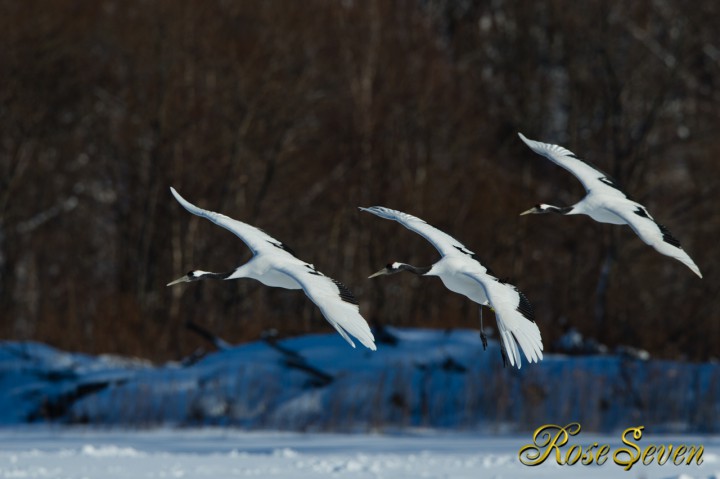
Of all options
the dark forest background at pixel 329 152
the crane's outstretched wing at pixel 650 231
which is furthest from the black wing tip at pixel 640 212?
the dark forest background at pixel 329 152

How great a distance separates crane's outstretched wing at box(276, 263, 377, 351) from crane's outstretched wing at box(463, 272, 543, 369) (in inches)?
26.9

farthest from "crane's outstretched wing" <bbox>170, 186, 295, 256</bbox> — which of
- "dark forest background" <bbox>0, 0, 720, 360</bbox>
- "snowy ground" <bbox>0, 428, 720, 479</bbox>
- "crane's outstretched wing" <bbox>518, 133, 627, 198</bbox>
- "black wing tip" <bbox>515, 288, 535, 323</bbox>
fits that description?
"dark forest background" <bbox>0, 0, 720, 360</bbox>

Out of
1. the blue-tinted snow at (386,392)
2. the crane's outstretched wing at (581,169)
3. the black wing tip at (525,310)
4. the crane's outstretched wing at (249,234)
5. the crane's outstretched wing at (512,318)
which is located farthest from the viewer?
the blue-tinted snow at (386,392)

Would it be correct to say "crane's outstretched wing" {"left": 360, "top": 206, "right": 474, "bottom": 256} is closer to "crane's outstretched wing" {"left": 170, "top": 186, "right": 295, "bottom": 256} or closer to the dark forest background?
"crane's outstretched wing" {"left": 170, "top": 186, "right": 295, "bottom": 256}

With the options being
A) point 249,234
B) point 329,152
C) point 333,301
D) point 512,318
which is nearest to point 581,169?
point 512,318

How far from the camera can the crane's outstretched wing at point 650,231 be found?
6949 mm

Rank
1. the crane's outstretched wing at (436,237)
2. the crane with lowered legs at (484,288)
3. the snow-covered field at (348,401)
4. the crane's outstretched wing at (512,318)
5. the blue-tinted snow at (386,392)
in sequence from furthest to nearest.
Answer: the blue-tinted snow at (386,392) < the snow-covered field at (348,401) < the crane's outstretched wing at (436,237) < the crane with lowered legs at (484,288) < the crane's outstretched wing at (512,318)

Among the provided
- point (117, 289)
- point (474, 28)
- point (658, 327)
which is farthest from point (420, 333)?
point (474, 28)

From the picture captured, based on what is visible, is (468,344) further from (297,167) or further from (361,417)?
(297,167)

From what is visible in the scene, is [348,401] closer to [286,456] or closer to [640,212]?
[286,456]

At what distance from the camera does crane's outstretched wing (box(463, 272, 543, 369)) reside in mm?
6555

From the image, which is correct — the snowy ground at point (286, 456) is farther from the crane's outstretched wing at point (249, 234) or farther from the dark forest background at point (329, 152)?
the dark forest background at point (329, 152)

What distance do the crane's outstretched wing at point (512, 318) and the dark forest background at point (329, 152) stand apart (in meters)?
11.7

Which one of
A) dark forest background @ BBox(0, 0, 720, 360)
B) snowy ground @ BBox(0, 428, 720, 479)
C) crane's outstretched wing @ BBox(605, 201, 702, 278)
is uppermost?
dark forest background @ BBox(0, 0, 720, 360)
